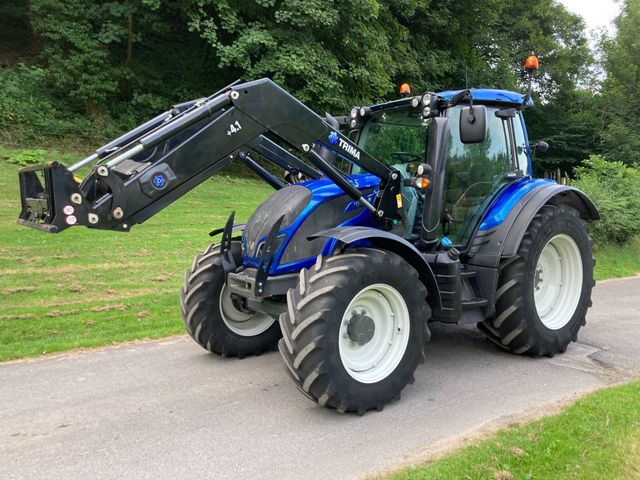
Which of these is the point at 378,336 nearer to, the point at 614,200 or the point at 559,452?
the point at 559,452

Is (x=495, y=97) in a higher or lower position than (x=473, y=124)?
higher

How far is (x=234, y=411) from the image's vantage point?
12.9 ft

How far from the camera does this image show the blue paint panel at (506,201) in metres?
5.07

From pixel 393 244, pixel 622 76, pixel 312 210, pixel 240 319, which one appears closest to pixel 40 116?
pixel 240 319

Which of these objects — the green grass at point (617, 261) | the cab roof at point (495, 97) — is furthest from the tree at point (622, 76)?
the cab roof at point (495, 97)

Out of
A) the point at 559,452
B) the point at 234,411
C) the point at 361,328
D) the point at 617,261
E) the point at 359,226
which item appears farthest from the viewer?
the point at 617,261

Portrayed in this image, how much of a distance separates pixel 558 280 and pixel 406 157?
84.0 inches

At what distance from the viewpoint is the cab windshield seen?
4938 millimetres

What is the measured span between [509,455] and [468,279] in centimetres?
196

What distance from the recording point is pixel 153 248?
31.1 ft

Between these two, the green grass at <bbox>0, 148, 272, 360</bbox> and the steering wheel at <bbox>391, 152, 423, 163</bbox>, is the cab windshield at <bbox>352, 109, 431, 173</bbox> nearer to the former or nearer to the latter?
the steering wheel at <bbox>391, 152, 423, 163</bbox>

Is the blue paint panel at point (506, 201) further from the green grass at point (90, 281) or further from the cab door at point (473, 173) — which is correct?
the green grass at point (90, 281)

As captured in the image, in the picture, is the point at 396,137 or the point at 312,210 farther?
the point at 396,137

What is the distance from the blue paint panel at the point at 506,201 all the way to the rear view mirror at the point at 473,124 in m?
1.04
